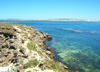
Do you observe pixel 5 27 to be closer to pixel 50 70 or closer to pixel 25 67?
pixel 25 67

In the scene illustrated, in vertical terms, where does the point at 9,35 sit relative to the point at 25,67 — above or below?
above

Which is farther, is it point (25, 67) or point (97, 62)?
point (97, 62)

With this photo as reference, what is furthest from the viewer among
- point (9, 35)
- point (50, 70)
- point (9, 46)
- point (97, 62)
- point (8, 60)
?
point (9, 35)

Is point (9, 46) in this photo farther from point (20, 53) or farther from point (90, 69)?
point (90, 69)

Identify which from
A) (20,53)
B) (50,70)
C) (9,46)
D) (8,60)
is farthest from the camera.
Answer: (9,46)

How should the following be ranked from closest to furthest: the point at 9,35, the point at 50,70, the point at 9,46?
1. the point at 50,70
2. the point at 9,46
3. the point at 9,35

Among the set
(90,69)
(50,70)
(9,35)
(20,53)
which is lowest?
(90,69)

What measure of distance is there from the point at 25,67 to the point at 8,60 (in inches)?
170

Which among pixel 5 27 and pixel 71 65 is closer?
pixel 71 65

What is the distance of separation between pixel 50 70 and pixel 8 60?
8.79 m

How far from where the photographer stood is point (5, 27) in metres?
27.5

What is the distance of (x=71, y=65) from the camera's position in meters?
21.8

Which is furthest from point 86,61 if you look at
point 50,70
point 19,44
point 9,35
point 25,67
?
point 9,35

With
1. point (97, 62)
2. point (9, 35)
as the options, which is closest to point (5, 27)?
point (9, 35)
